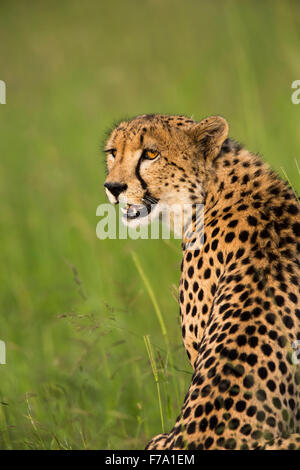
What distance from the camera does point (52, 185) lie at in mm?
7898

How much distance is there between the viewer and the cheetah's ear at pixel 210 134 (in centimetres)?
334

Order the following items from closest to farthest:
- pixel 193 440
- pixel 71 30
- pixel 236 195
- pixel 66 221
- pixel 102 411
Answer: pixel 193 440, pixel 236 195, pixel 102 411, pixel 66 221, pixel 71 30

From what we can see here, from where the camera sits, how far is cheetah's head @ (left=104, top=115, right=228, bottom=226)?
326cm

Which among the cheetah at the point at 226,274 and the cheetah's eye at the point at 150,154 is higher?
the cheetah's eye at the point at 150,154

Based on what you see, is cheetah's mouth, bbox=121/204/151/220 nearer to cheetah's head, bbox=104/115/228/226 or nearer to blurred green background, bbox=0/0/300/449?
cheetah's head, bbox=104/115/228/226

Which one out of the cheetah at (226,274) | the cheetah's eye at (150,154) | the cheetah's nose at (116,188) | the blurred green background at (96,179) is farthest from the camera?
the blurred green background at (96,179)

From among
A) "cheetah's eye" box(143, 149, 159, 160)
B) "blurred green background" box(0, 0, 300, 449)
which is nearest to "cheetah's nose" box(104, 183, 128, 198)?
"cheetah's eye" box(143, 149, 159, 160)

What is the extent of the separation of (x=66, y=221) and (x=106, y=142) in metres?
3.62

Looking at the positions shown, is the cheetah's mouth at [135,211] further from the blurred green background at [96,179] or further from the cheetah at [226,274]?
the blurred green background at [96,179]

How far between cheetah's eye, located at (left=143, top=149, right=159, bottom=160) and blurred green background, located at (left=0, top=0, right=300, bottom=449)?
445mm

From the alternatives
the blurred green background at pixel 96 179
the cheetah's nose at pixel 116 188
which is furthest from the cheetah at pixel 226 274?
the blurred green background at pixel 96 179
